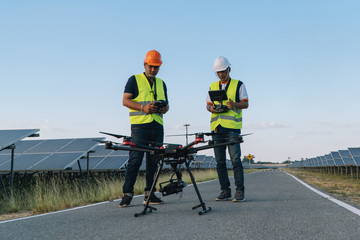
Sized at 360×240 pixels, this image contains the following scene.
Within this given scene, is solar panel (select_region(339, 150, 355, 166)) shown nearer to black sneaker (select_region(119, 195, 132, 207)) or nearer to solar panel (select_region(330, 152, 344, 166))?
solar panel (select_region(330, 152, 344, 166))

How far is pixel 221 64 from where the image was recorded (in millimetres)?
6105

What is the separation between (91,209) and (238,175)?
2518mm

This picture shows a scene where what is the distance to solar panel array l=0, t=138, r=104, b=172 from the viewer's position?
11.8 m

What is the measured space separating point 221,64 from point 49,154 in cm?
952

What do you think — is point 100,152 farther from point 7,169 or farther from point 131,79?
point 131,79

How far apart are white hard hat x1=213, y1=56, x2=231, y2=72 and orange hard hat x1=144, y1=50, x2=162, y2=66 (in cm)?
116

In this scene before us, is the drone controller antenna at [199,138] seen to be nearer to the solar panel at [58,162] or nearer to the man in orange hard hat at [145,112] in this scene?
the man in orange hard hat at [145,112]

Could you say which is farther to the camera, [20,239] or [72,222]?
[72,222]

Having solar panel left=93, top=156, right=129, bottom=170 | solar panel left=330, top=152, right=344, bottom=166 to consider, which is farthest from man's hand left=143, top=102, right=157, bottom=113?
solar panel left=330, top=152, right=344, bottom=166

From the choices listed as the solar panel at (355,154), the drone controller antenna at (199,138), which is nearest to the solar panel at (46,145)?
the drone controller antenna at (199,138)

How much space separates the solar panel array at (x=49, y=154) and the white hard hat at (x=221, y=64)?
23.4ft

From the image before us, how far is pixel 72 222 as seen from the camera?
3918 mm

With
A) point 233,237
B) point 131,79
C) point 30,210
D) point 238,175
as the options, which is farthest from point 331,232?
point 30,210

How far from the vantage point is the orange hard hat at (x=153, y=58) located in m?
5.47
